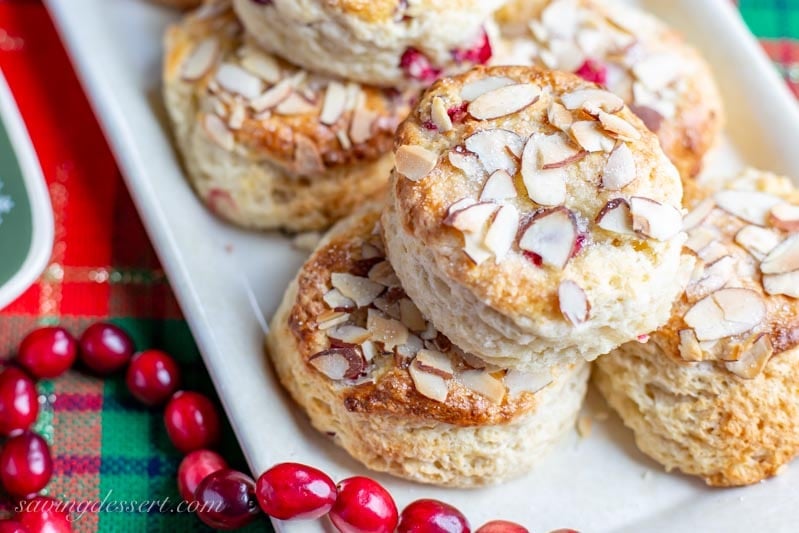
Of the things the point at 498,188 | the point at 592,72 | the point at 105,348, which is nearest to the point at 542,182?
the point at 498,188

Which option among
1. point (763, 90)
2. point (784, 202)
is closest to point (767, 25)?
point (763, 90)

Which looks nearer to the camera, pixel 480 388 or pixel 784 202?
pixel 480 388

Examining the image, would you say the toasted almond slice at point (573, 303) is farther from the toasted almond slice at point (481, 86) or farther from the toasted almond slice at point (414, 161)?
the toasted almond slice at point (481, 86)

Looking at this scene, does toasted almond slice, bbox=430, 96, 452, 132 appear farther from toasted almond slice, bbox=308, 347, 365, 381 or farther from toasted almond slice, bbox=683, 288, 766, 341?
toasted almond slice, bbox=683, 288, 766, 341

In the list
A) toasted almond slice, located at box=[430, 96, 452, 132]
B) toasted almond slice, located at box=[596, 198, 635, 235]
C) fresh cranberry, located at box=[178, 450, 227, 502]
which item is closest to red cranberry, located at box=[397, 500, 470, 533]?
fresh cranberry, located at box=[178, 450, 227, 502]

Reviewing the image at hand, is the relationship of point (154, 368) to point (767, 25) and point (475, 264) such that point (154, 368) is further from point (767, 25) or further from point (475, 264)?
point (767, 25)
